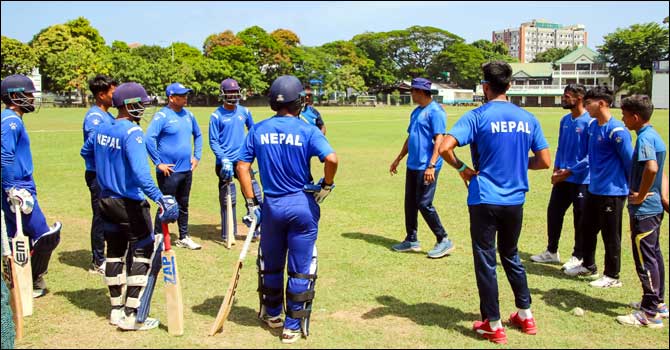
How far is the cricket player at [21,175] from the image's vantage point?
6234mm

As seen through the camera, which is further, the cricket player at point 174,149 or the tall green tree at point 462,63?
the tall green tree at point 462,63

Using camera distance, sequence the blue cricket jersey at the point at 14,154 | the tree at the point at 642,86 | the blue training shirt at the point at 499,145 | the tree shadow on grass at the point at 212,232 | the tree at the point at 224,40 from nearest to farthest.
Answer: the blue training shirt at the point at 499,145, the blue cricket jersey at the point at 14,154, the tree at the point at 642,86, the tree shadow on grass at the point at 212,232, the tree at the point at 224,40

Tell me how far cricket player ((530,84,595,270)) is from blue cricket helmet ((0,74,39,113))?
6338 millimetres

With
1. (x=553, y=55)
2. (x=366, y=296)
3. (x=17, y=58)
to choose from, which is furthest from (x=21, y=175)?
(x=553, y=55)

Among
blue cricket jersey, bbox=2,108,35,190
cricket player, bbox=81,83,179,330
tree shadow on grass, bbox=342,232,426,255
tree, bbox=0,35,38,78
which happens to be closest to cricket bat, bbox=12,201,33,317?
blue cricket jersey, bbox=2,108,35,190

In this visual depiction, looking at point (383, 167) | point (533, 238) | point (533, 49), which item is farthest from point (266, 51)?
point (533, 49)

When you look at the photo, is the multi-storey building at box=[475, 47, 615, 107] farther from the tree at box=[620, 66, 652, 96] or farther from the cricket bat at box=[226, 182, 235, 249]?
the cricket bat at box=[226, 182, 235, 249]

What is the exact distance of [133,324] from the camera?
5.58 meters

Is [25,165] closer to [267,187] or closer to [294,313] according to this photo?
[267,187]

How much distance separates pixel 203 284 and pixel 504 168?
3.90 meters

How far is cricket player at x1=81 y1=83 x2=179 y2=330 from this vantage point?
5.55 m

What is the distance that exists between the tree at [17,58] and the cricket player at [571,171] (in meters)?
68.1

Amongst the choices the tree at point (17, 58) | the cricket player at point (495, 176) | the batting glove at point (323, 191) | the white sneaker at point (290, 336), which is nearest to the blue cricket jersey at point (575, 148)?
the cricket player at point (495, 176)

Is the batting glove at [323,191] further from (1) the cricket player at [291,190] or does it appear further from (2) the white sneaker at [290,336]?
(2) the white sneaker at [290,336]
